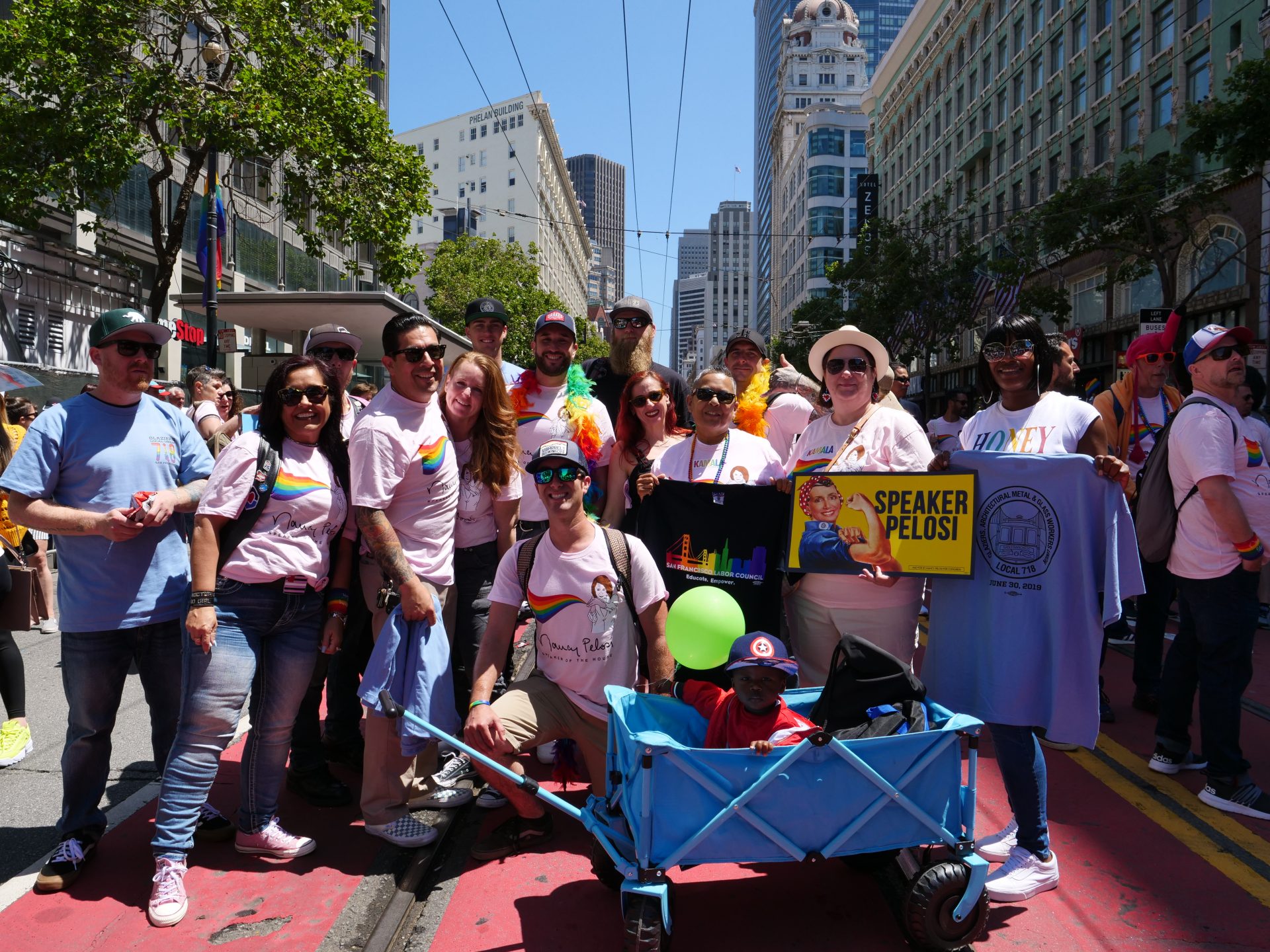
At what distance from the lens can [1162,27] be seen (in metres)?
29.0

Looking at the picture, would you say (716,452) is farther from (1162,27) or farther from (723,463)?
(1162,27)

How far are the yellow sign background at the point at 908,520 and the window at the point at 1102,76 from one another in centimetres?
3514

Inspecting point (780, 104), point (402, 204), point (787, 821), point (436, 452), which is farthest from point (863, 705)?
point (780, 104)

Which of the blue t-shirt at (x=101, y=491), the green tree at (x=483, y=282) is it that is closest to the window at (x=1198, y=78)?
the green tree at (x=483, y=282)

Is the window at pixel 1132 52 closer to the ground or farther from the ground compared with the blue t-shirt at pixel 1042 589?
farther from the ground

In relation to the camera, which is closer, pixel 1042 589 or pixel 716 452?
pixel 1042 589

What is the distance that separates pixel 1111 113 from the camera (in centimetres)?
3222

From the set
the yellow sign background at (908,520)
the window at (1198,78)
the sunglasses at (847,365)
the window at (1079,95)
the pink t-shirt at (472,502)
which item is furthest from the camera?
the window at (1079,95)

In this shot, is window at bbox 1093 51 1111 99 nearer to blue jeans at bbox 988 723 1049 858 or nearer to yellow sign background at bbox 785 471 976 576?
yellow sign background at bbox 785 471 976 576

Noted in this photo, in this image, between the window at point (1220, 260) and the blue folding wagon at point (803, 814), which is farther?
the window at point (1220, 260)

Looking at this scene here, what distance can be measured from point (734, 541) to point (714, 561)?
138 millimetres

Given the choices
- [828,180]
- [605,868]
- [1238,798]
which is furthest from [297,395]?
[828,180]

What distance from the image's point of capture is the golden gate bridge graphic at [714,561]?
169 inches

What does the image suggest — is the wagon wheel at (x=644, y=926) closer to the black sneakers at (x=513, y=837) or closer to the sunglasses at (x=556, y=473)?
the black sneakers at (x=513, y=837)
